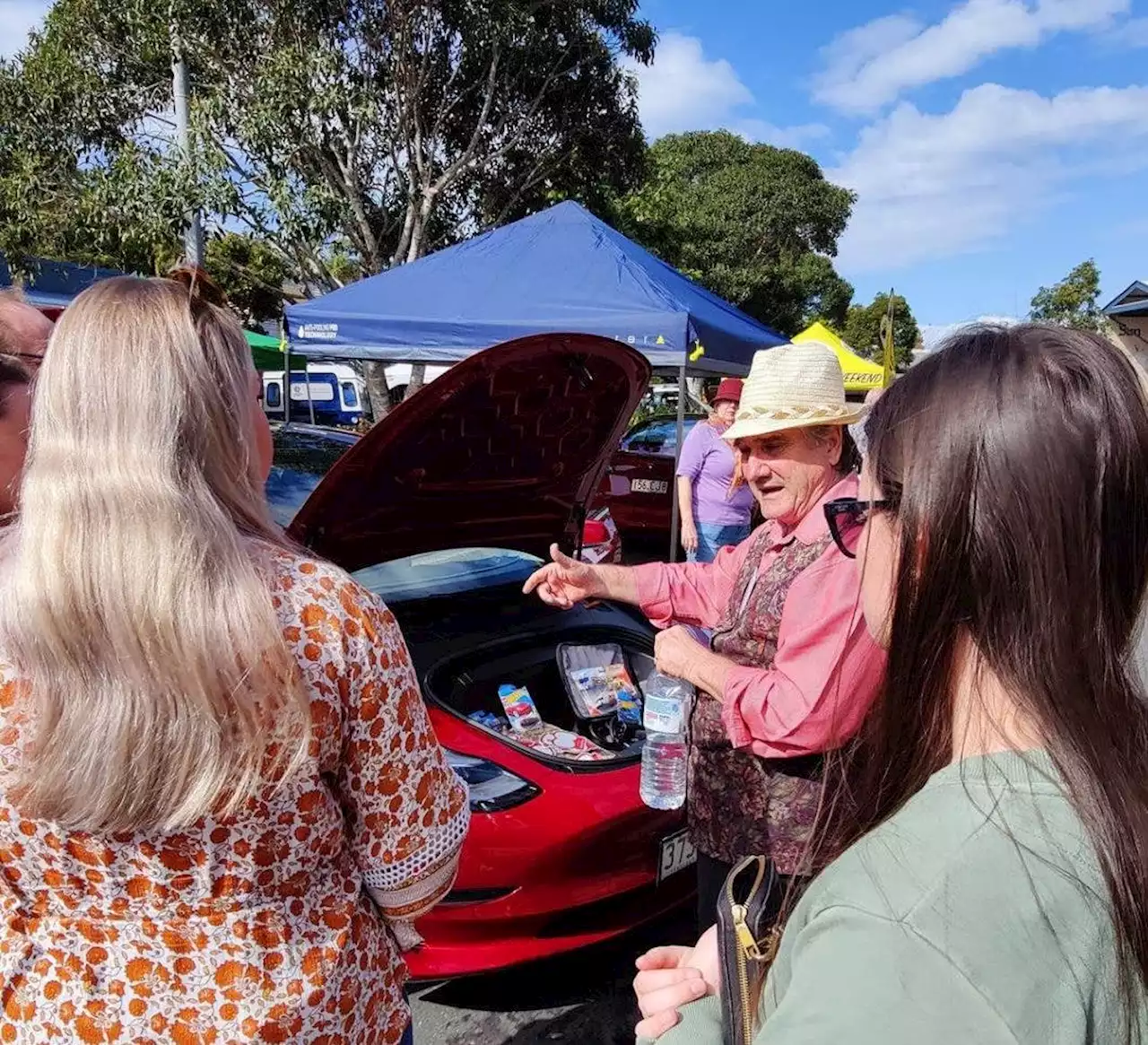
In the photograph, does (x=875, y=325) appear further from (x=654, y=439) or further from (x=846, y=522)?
(x=846, y=522)

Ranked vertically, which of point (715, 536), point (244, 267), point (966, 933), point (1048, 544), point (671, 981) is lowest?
point (715, 536)

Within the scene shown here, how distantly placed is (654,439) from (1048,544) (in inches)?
401

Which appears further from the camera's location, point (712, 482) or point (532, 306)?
point (532, 306)

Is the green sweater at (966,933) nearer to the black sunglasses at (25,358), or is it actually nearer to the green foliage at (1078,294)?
the black sunglasses at (25,358)

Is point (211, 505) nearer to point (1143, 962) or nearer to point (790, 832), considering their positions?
point (1143, 962)

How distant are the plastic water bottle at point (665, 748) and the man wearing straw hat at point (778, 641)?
0.24 m

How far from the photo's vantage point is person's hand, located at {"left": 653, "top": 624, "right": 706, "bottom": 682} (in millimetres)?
1801

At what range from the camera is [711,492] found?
611cm

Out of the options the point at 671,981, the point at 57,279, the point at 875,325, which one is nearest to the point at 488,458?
the point at 671,981

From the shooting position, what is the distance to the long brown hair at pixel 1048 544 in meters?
0.70

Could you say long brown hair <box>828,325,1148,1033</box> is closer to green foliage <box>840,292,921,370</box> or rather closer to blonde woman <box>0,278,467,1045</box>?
blonde woman <box>0,278,467,1045</box>

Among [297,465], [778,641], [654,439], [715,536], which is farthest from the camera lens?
[654,439]

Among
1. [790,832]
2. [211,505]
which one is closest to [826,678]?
[790,832]

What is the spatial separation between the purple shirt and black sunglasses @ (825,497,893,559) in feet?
16.1
